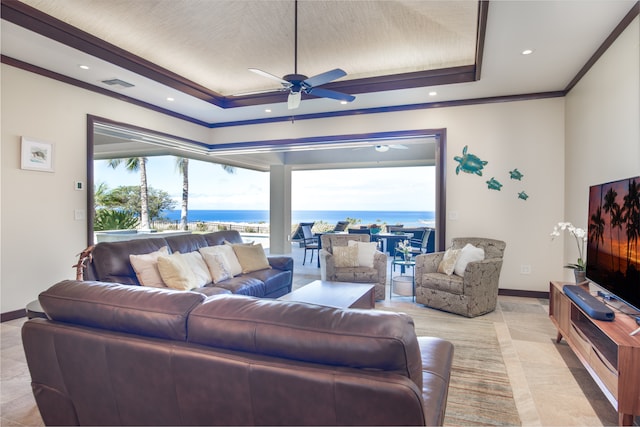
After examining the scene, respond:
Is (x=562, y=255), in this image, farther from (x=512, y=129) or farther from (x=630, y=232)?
(x=630, y=232)

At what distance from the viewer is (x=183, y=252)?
3.72 m

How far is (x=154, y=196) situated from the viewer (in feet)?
33.4

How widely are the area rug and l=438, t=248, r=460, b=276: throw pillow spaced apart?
1.79 ft

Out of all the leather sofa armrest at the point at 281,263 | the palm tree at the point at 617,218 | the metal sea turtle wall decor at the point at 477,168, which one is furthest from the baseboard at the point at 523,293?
the leather sofa armrest at the point at 281,263

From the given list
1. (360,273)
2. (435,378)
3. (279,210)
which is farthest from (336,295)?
(279,210)

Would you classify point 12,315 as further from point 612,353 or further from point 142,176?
point 142,176

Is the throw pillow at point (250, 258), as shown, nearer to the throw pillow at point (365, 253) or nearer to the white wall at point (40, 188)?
→ the throw pillow at point (365, 253)

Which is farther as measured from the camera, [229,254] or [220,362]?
[229,254]

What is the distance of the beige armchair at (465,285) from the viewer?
12.5 ft

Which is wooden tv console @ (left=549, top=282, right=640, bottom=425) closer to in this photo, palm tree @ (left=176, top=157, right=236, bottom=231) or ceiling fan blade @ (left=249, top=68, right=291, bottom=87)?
ceiling fan blade @ (left=249, top=68, right=291, bottom=87)

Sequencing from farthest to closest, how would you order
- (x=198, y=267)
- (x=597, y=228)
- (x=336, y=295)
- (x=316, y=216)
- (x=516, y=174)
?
1. (x=316, y=216)
2. (x=516, y=174)
3. (x=198, y=267)
4. (x=336, y=295)
5. (x=597, y=228)

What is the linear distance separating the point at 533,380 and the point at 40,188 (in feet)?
16.6

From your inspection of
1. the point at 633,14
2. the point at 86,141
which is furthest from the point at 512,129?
the point at 86,141

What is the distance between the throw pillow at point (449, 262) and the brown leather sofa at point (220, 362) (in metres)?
2.81
